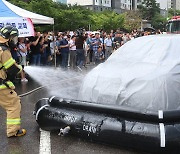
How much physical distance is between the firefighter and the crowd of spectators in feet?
19.9

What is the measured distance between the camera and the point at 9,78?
5398 millimetres

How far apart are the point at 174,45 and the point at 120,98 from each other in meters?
1.44

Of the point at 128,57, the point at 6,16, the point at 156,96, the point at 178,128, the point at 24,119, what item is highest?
the point at 6,16

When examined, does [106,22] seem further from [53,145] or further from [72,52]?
[53,145]

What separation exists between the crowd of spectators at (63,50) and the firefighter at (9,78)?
6054 millimetres

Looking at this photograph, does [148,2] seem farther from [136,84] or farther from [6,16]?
[136,84]

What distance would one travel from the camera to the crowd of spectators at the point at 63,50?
1334 centimetres

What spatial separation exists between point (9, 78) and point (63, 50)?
35.5 feet

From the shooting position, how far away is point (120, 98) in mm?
5094

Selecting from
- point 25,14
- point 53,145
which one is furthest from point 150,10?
point 53,145

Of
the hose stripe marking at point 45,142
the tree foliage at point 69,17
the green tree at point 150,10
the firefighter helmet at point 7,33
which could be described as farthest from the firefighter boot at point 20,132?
the green tree at point 150,10

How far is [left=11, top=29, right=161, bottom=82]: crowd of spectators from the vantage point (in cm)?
1334

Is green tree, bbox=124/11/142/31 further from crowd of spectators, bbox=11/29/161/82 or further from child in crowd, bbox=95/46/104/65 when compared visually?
child in crowd, bbox=95/46/104/65

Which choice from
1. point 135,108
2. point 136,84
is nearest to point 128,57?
point 136,84
